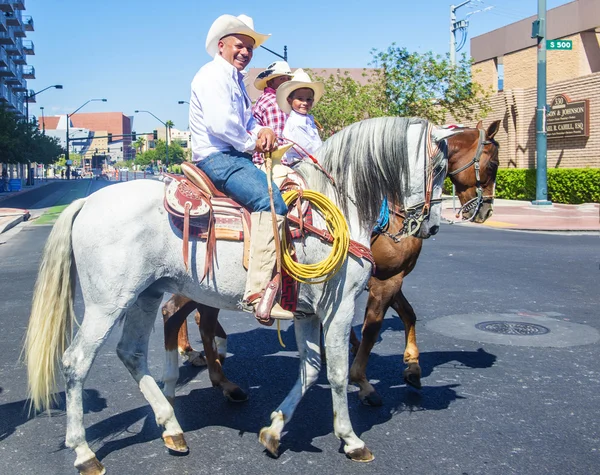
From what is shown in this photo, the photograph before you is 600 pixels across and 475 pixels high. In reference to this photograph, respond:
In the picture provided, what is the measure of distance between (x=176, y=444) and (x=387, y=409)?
166 centimetres

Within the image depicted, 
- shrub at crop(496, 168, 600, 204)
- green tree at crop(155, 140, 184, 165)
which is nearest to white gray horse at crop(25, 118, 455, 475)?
shrub at crop(496, 168, 600, 204)

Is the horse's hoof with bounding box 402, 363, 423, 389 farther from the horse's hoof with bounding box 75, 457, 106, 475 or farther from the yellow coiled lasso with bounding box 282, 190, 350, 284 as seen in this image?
the horse's hoof with bounding box 75, 457, 106, 475

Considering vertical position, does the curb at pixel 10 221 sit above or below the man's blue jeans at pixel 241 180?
below

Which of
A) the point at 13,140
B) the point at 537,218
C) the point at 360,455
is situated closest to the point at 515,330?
the point at 360,455

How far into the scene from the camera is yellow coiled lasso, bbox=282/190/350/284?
3.91 m

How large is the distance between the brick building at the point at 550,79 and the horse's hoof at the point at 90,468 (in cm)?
2743

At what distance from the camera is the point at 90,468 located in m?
3.83

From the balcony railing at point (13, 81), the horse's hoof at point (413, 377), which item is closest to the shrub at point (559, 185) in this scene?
the horse's hoof at point (413, 377)

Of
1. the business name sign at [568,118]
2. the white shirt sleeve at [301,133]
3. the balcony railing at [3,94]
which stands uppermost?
the balcony railing at [3,94]

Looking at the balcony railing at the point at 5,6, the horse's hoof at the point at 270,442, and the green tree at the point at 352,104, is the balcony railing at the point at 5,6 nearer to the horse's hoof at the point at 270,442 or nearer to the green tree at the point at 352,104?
the green tree at the point at 352,104

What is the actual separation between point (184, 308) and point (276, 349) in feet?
5.71

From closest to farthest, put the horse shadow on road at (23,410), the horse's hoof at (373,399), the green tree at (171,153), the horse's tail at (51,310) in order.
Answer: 1. the horse's tail at (51,310)
2. the horse shadow on road at (23,410)
3. the horse's hoof at (373,399)
4. the green tree at (171,153)

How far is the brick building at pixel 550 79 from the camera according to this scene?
2797 cm

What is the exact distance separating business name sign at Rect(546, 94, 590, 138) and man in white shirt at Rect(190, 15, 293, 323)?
1006 inches
